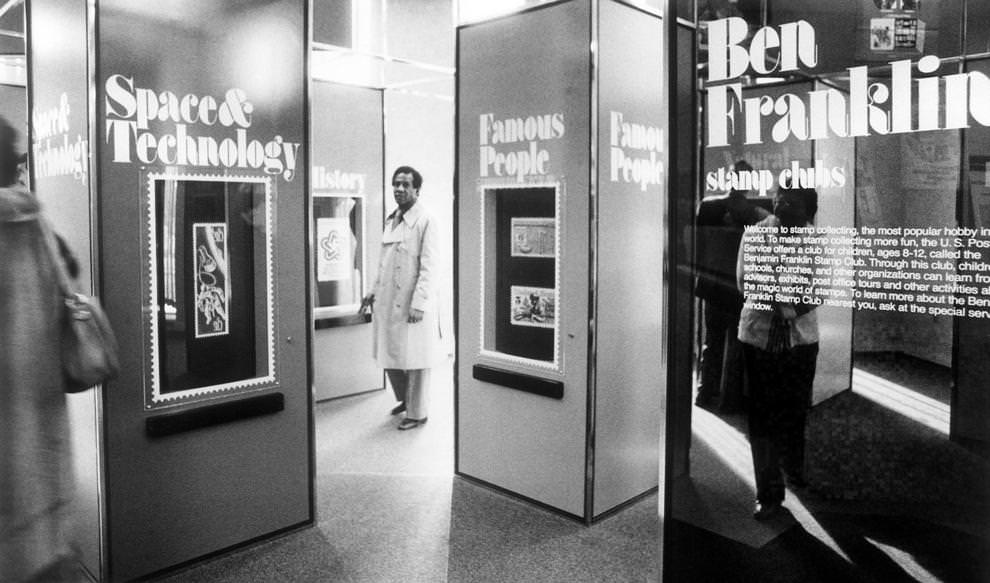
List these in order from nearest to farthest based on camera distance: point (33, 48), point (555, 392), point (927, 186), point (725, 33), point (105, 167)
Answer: point (927, 186) < point (725, 33) < point (105, 167) < point (33, 48) < point (555, 392)

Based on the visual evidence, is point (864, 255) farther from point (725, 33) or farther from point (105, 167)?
point (105, 167)

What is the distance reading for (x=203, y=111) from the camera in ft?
11.5

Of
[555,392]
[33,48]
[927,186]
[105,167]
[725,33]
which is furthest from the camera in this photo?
[555,392]

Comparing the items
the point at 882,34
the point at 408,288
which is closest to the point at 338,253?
the point at 408,288

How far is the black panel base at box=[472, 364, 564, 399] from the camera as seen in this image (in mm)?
4145

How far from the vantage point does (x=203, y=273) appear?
3.54 m

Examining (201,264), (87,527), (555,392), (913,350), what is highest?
(201,264)

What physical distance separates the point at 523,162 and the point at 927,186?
238 centimetres

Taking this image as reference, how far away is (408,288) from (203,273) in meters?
2.22

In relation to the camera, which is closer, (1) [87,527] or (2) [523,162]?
(1) [87,527]

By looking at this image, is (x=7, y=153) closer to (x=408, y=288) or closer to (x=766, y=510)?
(x=766, y=510)

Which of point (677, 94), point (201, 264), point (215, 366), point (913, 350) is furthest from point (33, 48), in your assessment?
point (913, 350)

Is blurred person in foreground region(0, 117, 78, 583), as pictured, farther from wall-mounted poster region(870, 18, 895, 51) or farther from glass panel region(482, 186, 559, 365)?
glass panel region(482, 186, 559, 365)

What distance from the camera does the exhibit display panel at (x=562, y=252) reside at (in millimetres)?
3990
